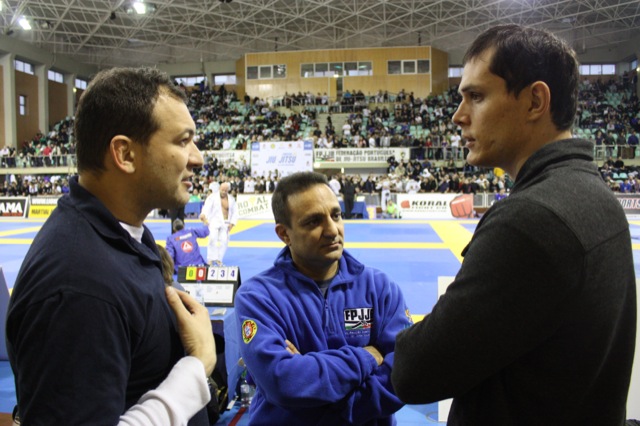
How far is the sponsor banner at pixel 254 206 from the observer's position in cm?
2250

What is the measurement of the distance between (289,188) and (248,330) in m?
0.79

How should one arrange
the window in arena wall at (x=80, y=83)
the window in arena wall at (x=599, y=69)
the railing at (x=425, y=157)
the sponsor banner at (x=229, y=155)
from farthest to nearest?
the window in arena wall at (x=80, y=83), the window in arena wall at (x=599, y=69), the sponsor banner at (x=229, y=155), the railing at (x=425, y=157)

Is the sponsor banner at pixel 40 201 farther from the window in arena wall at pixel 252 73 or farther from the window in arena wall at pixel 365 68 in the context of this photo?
the window in arena wall at pixel 365 68

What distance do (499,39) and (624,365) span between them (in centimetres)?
103

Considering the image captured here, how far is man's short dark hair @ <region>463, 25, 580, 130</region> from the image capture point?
4.81 feet

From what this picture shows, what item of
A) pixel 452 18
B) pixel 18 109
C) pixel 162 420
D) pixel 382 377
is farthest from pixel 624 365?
pixel 18 109

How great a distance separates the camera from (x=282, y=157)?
28.5 meters

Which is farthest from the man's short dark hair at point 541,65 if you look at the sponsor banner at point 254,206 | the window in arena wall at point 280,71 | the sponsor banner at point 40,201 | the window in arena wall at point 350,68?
the window in arena wall at point 280,71

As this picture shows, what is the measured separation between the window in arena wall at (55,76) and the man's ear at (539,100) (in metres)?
46.4

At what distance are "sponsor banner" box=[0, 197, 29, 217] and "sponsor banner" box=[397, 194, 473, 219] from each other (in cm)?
1859

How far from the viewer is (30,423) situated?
110cm

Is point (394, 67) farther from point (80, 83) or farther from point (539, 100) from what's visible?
point (539, 100)

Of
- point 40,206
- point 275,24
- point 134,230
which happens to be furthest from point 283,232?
point 275,24

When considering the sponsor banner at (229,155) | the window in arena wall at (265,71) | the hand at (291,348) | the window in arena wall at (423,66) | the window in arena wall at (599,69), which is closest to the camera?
the hand at (291,348)
